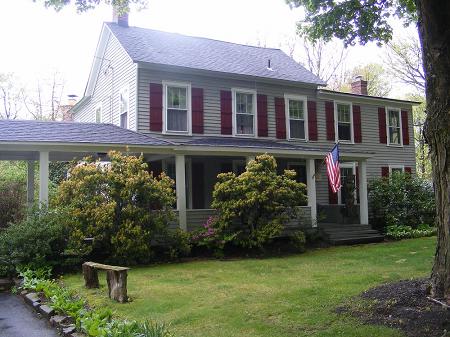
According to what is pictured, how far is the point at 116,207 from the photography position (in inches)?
463

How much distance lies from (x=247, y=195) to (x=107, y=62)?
10073 mm

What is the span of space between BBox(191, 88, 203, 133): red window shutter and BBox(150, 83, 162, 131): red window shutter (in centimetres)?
131

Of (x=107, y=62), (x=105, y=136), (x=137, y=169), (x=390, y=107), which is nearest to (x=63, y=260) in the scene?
(x=137, y=169)

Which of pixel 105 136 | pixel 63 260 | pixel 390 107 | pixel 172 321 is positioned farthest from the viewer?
pixel 390 107

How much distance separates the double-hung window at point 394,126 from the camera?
22.9 metres

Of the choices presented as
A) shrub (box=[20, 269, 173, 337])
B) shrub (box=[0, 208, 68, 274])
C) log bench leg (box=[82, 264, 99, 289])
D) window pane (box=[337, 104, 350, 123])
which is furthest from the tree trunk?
window pane (box=[337, 104, 350, 123])

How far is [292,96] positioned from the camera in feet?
64.5

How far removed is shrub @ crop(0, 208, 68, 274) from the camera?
10144mm

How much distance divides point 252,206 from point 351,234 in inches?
205

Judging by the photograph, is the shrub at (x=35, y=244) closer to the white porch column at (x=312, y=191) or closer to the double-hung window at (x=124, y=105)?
the double-hung window at (x=124, y=105)

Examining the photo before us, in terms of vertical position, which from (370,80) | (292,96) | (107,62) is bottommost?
(292,96)

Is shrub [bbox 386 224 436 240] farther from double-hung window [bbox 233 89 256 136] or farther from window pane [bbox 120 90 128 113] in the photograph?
window pane [bbox 120 90 128 113]

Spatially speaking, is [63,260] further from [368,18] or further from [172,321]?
[368,18]

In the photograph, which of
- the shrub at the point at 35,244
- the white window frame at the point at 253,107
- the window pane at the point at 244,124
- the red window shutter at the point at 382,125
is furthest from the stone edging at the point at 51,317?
the red window shutter at the point at 382,125
